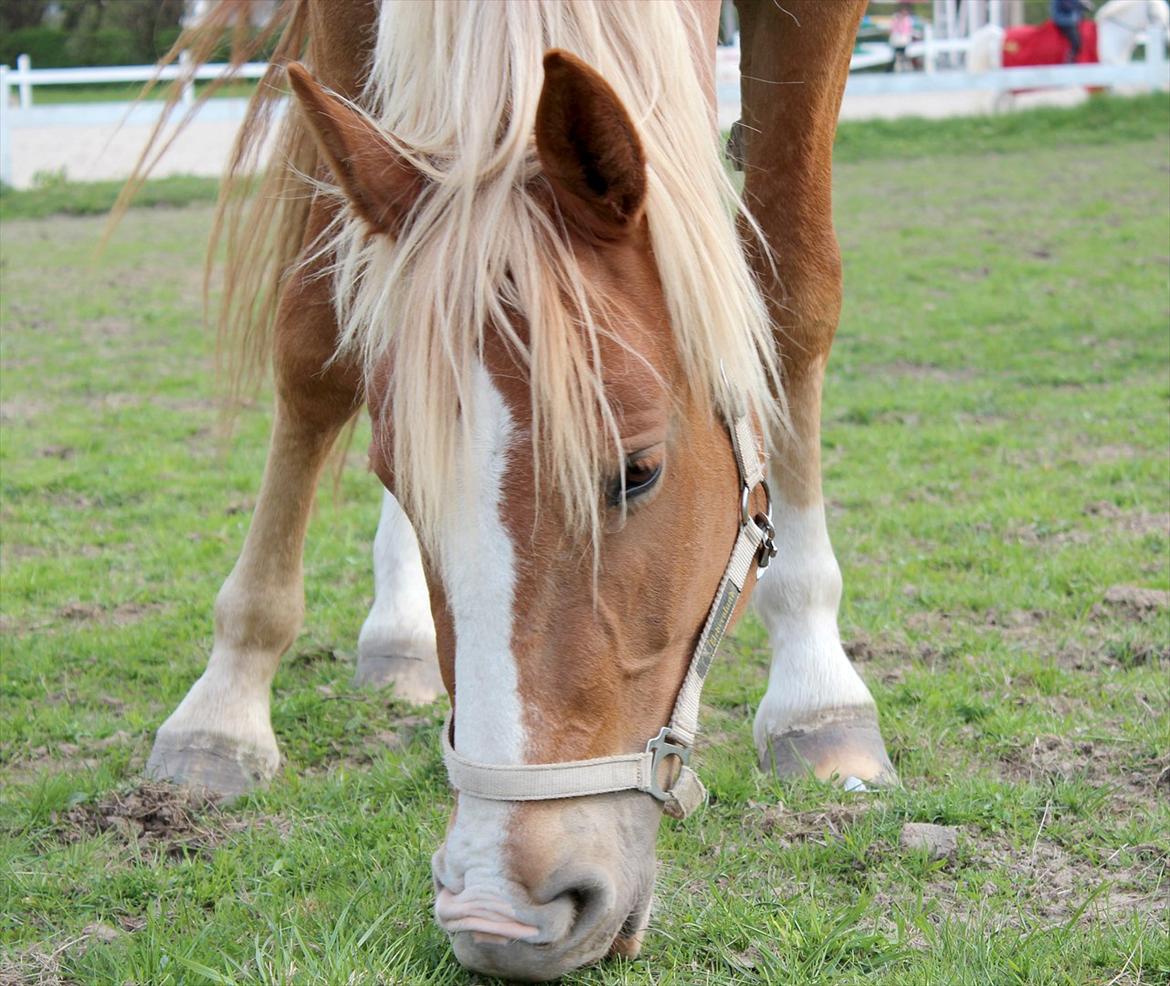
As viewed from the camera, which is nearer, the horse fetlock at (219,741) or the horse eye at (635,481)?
the horse eye at (635,481)

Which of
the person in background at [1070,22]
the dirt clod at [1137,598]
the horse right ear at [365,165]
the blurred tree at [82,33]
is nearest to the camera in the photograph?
the horse right ear at [365,165]

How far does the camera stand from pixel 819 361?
3150 mm

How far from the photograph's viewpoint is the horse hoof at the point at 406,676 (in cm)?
354

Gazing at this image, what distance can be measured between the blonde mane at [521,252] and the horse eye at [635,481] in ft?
0.15

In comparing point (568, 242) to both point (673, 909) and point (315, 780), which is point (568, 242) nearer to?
point (673, 909)

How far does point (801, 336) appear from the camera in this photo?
3043mm

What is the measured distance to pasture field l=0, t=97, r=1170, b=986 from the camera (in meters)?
2.20

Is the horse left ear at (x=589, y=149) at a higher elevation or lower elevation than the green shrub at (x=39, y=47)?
lower

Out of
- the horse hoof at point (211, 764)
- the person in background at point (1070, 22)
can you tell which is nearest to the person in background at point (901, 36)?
the person in background at point (1070, 22)

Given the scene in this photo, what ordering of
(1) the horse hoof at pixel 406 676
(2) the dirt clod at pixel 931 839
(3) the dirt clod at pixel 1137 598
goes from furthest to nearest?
(3) the dirt clod at pixel 1137 598 < (1) the horse hoof at pixel 406 676 < (2) the dirt clod at pixel 931 839

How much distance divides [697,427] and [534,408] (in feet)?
1.14

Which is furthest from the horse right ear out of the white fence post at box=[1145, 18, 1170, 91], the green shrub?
the green shrub

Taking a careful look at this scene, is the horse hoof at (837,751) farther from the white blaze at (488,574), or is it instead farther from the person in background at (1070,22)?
the person in background at (1070,22)

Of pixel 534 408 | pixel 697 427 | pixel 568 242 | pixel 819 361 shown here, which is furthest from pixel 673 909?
pixel 819 361
